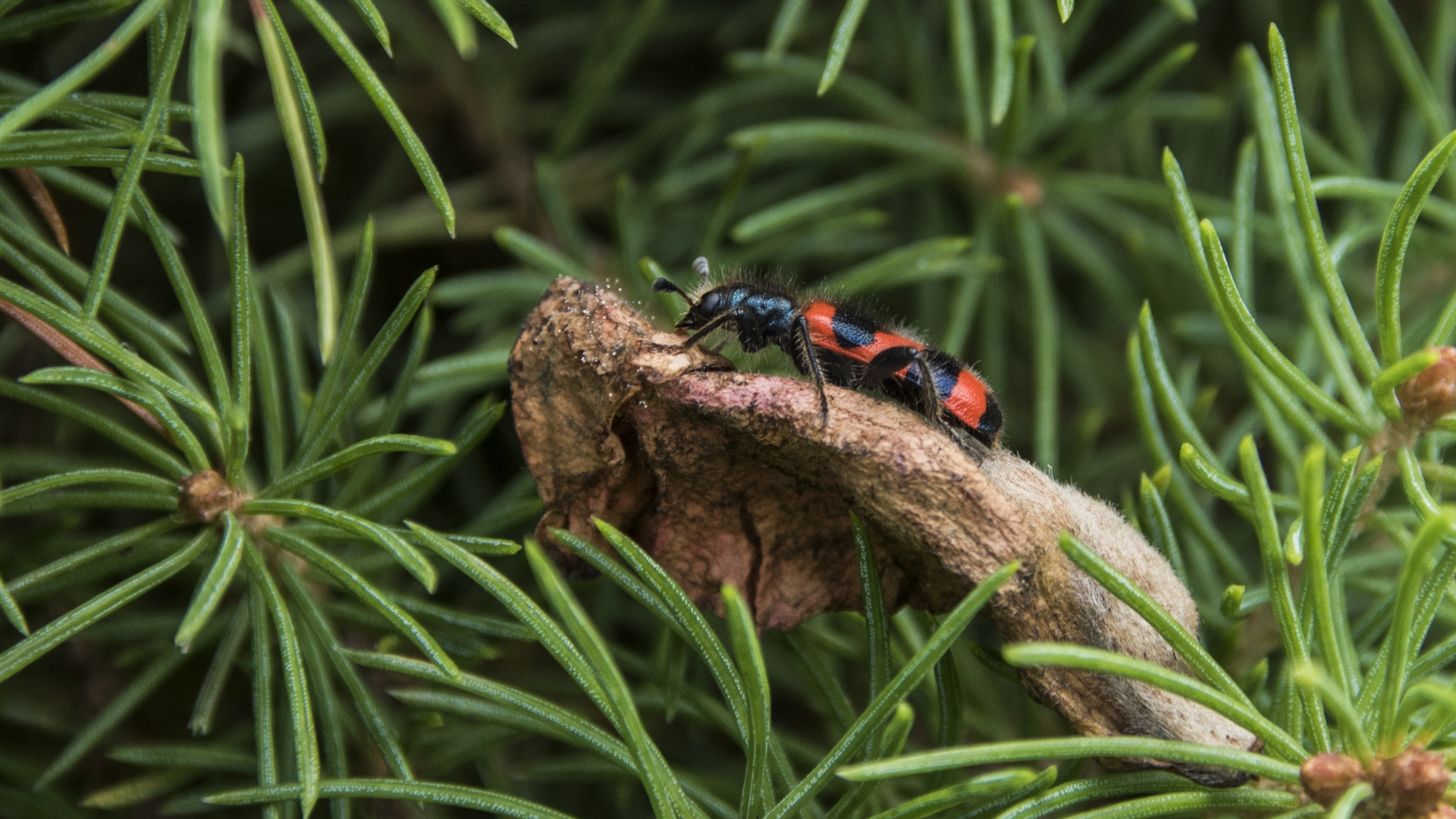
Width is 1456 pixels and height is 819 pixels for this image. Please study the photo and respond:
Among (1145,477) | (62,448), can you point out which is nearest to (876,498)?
(1145,477)

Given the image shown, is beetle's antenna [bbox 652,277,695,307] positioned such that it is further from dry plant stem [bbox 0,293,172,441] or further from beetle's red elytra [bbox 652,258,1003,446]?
dry plant stem [bbox 0,293,172,441]

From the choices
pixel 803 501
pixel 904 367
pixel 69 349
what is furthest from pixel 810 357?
pixel 69 349

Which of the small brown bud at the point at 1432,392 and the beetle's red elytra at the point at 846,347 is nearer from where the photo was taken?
the small brown bud at the point at 1432,392

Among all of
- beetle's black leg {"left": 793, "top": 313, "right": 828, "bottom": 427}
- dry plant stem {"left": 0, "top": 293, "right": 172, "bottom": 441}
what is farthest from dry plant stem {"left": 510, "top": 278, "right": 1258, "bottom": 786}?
dry plant stem {"left": 0, "top": 293, "right": 172, "bottom": 441}

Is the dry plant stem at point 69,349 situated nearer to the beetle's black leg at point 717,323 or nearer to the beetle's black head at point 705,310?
the beetle's black leg at point 717,323

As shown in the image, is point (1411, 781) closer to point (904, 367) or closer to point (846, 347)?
point (904, 367)

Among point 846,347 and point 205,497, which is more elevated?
point 205,497

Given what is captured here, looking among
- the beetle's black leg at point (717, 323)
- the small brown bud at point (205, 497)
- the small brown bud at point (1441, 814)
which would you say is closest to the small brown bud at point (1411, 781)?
the small brown bud at point (1441, 814)
